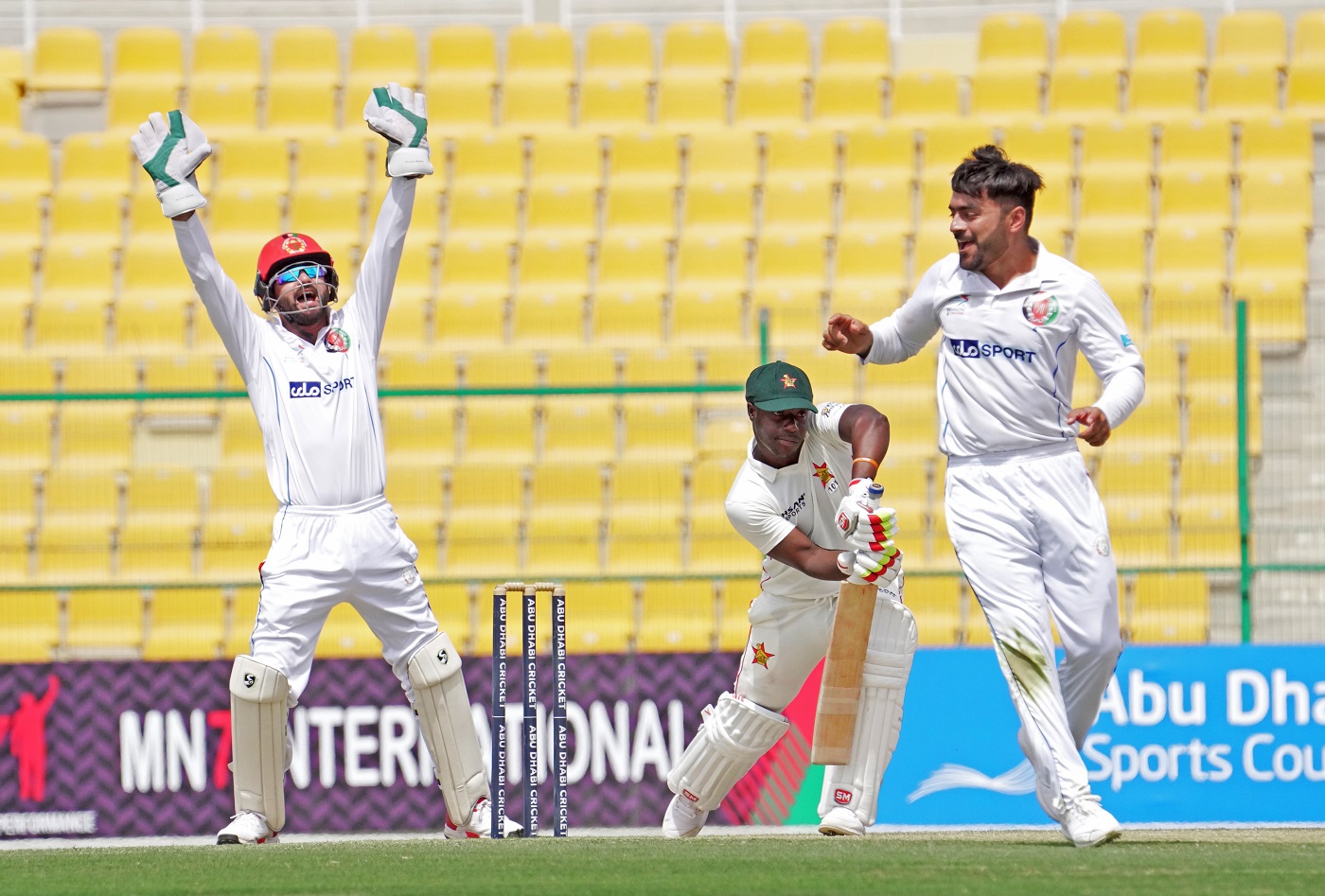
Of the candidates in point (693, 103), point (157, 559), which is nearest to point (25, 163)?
point (693, 103)

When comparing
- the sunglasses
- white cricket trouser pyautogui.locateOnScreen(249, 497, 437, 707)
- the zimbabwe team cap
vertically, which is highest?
the zimbabwe team cap

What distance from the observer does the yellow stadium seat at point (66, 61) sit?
45.9ft

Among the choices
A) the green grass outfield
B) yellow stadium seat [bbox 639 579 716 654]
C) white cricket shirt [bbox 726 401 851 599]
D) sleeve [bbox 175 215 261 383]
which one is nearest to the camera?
the green grass outfield

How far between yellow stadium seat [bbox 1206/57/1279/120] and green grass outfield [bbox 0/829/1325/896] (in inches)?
330

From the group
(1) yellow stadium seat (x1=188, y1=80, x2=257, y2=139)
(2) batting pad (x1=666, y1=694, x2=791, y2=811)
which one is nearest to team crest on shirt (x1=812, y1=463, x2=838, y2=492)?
(2) batting pad (x1=666, y1=694, x2=791, y2=811)

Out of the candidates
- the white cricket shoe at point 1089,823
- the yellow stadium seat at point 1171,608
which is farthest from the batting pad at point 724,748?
the yellow stadium seat at point 1171,608

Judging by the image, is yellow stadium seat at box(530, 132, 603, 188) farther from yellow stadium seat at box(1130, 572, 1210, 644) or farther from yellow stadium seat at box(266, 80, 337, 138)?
yellow stadium seat at box(1130, 572, 1210, 644)

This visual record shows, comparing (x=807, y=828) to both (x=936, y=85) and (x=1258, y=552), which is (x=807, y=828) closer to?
(x=1258, y=552)

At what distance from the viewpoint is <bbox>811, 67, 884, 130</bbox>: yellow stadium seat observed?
13125mm

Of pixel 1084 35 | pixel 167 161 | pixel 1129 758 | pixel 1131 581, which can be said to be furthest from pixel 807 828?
pixel 1084 35

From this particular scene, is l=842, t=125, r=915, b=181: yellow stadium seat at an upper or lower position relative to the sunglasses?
upper

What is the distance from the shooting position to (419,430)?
10.1 metres

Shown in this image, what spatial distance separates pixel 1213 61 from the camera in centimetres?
1327

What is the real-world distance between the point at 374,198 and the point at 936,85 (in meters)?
4.20
